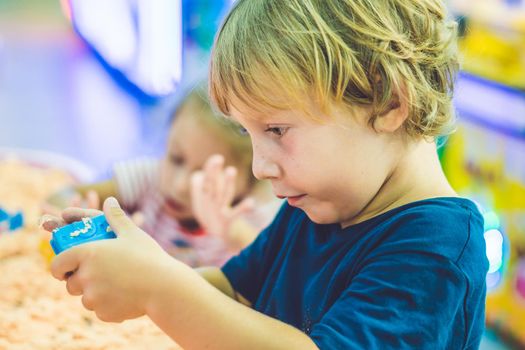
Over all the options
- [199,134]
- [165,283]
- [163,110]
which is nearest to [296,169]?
[165,283]

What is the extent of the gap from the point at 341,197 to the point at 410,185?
6cm

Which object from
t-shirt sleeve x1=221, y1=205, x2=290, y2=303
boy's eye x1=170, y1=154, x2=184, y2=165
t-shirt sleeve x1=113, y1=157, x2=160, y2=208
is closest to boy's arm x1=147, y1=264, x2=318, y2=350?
t-shirt sleeve x1=221, y1=205, x2=290, y2=303

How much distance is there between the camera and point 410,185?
2.11 feet

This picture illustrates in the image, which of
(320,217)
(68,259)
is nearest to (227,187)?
(320,217)

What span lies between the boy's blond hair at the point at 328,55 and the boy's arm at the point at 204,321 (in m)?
0.15

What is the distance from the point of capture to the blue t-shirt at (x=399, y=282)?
1.81ft

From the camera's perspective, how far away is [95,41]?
8.47 ft

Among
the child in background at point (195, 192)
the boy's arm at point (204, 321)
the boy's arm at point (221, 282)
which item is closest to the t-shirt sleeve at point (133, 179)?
the child in background at point (195, 192)

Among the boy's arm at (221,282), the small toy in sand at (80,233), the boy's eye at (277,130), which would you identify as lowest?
the boy's arm at (221,282)

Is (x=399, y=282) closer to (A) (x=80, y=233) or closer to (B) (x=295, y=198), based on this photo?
(B) (x=295, y=198)

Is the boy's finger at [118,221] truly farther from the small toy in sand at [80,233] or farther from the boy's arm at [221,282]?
the boy's arm at [221,282]

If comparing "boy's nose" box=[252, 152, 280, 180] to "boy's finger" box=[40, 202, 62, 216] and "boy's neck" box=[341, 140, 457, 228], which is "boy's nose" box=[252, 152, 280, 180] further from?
"boy's finger" box=[40, 202, 62, 216]

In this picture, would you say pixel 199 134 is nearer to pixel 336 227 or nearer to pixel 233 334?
pixel 336 227

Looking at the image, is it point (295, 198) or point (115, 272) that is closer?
point (115, 272)
